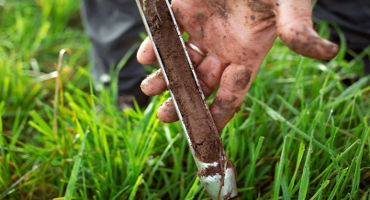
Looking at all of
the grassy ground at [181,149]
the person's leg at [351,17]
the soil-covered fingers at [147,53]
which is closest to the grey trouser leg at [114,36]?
the grassy ground at [181,149]

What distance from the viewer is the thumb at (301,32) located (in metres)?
0.82

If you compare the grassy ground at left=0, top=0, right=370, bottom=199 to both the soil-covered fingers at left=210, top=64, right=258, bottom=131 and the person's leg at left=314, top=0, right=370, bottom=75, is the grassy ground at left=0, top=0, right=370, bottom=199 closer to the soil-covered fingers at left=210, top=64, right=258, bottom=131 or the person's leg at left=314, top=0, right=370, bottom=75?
the soil-covered fingers at left=210, top=64, right=258, bottom=131

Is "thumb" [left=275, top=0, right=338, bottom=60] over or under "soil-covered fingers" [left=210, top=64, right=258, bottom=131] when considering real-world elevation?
over

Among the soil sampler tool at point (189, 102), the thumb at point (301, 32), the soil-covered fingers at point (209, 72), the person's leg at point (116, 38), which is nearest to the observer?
the thumb at point (301, 32)

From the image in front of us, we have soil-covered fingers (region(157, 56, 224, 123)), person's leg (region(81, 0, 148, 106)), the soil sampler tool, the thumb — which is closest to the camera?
the thumb

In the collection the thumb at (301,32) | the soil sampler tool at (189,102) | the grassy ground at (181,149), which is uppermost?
the thumb at (301,32)

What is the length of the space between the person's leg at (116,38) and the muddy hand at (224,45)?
58cm

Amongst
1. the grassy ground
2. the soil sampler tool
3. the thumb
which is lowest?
the grassy ground

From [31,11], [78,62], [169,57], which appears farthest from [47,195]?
[31,11]

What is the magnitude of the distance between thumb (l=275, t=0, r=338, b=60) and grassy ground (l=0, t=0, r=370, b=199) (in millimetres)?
232

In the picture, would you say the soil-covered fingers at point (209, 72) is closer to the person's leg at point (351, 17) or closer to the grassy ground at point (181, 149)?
the grassy ground at point (181, 149)

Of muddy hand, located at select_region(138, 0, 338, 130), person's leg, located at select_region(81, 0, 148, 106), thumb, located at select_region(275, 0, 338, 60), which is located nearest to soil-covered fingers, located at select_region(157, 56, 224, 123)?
muddy hand, located at select_region(138, 0, 338, 130)

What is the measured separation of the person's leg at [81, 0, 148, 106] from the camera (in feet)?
5.63

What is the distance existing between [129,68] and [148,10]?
688 millimetres
